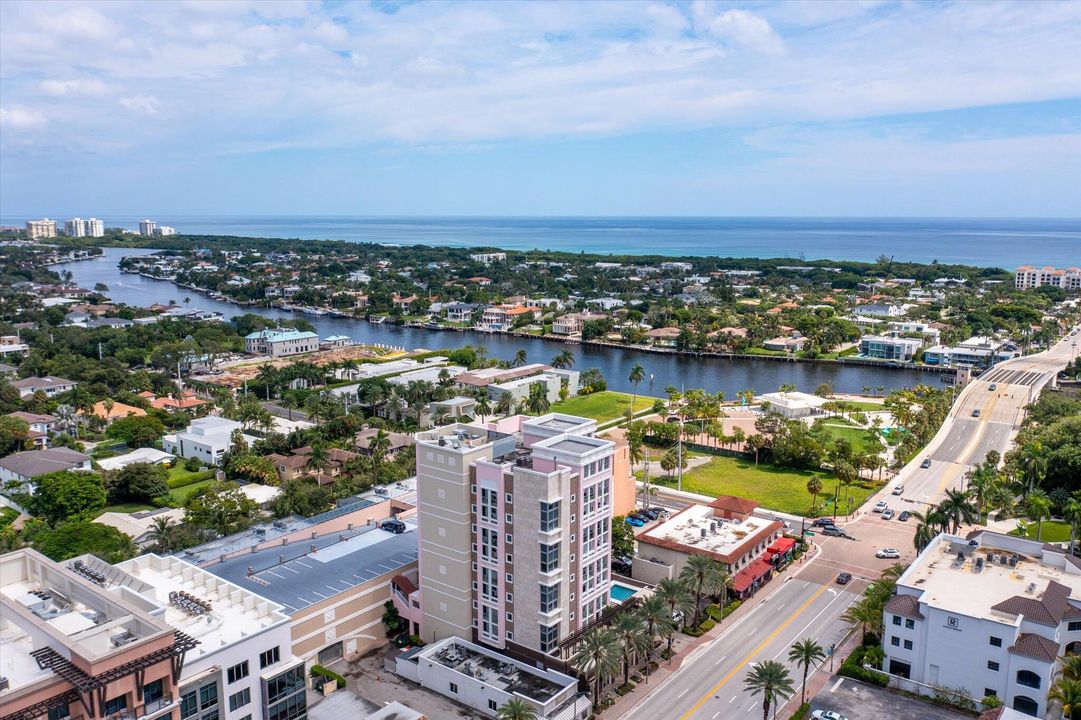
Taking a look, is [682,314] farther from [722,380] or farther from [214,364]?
[214,364]

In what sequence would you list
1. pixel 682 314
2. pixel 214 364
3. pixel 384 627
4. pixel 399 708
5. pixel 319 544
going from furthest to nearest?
pixel 682 314 → pixel 214 364 → pixel 319 544 → pixel 384 627 → pixel 399 708

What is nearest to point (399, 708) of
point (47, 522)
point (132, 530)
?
point (132, 530)

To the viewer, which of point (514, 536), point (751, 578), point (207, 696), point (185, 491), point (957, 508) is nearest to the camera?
point (207, 696)

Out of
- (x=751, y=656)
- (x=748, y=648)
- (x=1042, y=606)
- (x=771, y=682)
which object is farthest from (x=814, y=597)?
(x=771, y=682)

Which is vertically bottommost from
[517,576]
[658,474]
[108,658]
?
[658,474]

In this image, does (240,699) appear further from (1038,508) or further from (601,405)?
(601,405)

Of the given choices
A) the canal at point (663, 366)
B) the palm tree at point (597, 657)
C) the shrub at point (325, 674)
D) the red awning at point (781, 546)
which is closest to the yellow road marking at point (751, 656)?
the red awning at point (781, 546)
